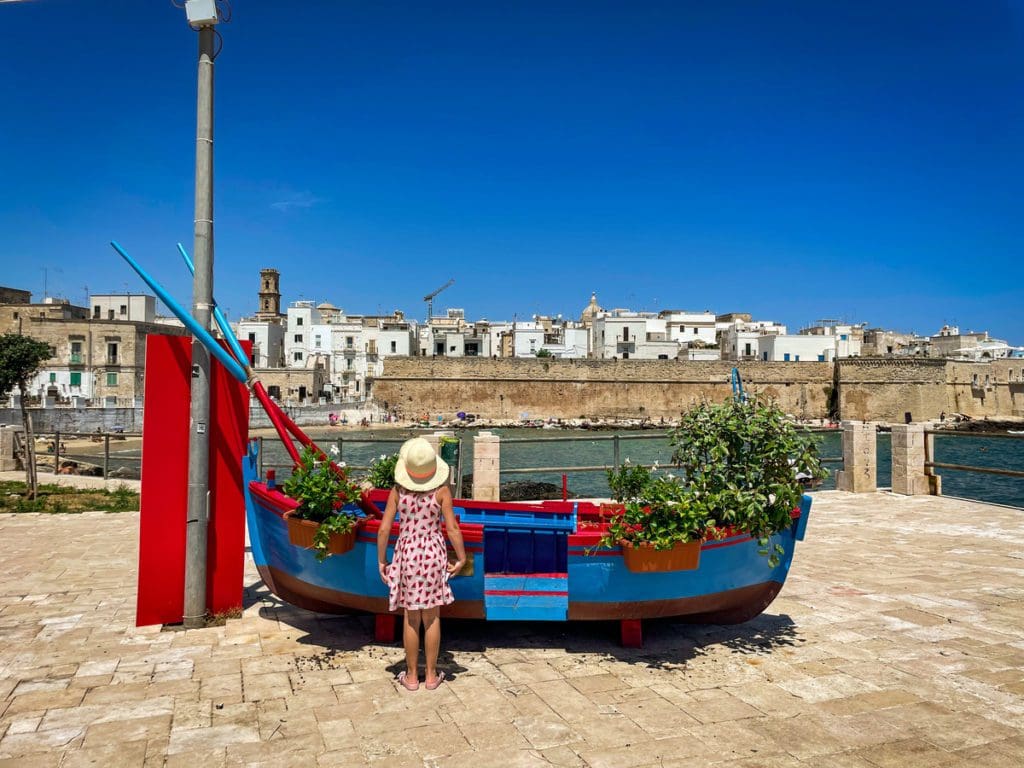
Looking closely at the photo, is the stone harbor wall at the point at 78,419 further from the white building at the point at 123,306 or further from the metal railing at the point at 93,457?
the white building at the point at 123,306

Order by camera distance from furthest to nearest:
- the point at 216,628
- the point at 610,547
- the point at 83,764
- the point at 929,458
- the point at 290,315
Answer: the point at 290,315 → the point at 929,458 → the point at 216,628 → the point at 610,547 → the point at 83,764

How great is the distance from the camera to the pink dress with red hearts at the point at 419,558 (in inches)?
149

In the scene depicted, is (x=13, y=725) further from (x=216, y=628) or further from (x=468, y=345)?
(x=468, y=345)

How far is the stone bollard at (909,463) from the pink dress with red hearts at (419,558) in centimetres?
984

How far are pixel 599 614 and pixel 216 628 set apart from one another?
2.65m

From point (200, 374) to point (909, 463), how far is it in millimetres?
10771

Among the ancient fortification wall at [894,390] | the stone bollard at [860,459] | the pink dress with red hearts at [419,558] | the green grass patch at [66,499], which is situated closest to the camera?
the pink dress with red hearts at [419,558]

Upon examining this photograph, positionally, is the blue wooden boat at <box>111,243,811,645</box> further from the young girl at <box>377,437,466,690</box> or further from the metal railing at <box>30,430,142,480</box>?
the metal railing at <box>30,430,142,480</box>

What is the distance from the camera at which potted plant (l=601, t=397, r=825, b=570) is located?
13.7 ft

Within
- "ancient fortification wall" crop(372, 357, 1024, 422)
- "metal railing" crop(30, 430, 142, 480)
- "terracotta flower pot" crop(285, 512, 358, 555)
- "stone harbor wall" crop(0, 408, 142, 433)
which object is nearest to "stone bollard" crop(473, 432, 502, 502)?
"metal railing" crop(30, 430, 142, 480)

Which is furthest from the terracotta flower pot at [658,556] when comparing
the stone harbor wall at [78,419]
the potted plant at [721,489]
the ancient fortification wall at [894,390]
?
the ancient fortification wall at [894,390]

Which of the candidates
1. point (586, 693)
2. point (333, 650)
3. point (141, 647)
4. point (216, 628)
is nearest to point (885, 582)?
point (586, 693)

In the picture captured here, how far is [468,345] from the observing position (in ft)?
227

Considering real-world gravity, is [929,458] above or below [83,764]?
above
